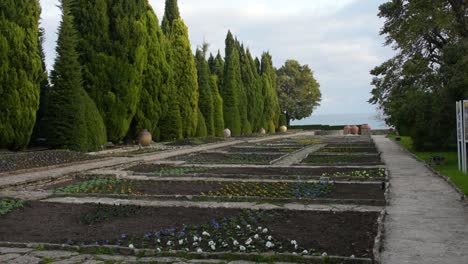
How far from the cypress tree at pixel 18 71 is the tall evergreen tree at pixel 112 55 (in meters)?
3.16

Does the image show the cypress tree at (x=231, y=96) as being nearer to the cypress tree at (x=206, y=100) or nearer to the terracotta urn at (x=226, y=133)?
the terracotta urn at (x=226, y=133)

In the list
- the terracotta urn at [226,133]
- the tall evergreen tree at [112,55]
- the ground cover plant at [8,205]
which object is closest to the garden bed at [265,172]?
the ground cover plant at [8,205]

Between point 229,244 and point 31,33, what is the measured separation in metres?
14.7

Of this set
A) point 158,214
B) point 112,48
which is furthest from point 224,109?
point 158,214

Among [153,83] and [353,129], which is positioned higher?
[153,83]

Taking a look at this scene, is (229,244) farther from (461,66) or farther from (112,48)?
(112,48)

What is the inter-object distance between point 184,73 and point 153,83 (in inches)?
183

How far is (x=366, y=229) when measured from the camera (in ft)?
18.6

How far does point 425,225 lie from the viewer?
5.74 meters

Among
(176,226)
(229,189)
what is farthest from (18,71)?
(176,226)

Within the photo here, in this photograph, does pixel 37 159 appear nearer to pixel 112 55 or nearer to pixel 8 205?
pixel 8 205

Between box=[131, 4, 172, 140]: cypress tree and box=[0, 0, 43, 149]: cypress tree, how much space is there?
7.30 meters

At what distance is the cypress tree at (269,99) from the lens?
4812 centimetres

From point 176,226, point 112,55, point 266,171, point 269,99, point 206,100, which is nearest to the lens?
point 176,226
